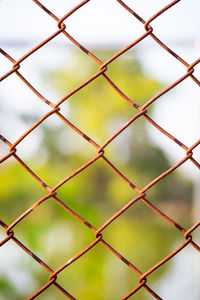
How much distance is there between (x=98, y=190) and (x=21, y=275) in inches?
255

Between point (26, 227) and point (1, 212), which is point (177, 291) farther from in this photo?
point (1, 212)

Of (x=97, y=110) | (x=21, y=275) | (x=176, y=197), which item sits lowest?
(x=21, y=275)

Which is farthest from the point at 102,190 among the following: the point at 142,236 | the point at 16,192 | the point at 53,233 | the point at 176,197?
the point at 53,233

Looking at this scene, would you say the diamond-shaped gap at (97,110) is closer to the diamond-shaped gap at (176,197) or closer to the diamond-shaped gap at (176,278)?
the diamond-shaped gap at (176,197)

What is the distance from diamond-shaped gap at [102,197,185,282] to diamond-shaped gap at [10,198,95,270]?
4.01 feet

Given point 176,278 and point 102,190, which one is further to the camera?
point 102,190

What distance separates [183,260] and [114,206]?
12.3 ft

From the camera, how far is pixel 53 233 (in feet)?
33.3

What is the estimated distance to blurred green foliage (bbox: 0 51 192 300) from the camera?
9.08m

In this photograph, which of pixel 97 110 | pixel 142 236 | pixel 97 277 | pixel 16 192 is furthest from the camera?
pixel 97 110

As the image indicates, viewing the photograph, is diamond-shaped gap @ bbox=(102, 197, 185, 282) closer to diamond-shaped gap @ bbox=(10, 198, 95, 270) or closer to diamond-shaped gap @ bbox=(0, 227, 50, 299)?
diamond-shaped gap @ bbox=(10, 198, 95, 270)

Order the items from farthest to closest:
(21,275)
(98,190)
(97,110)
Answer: (97,110) < (98,190) < (21,275)

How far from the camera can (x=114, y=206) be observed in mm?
13852

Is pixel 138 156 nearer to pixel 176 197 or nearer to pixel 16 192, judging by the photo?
pixel 176 197
